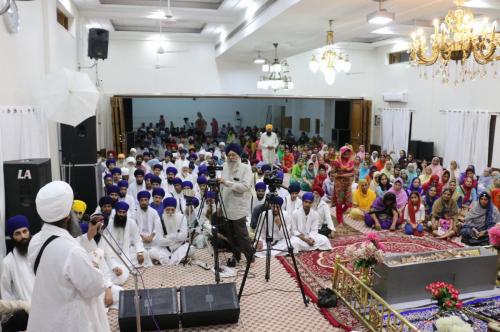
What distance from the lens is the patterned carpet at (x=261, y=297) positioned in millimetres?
3746

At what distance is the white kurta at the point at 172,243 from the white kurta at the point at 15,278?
1890 mm

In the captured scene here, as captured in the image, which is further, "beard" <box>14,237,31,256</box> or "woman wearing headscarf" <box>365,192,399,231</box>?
"woman wearing headscarf" <box>365,192,399,231</box>

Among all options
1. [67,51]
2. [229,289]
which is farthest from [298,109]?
[229,289]

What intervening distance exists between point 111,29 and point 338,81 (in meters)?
7.15

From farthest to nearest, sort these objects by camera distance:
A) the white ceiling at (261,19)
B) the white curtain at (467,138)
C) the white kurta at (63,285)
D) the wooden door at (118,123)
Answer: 1. the wooden door at (118,123)
2. the white curtain at (467,138)
3. the white ceiling at (261,19)
4. the white kurta at (63,285)

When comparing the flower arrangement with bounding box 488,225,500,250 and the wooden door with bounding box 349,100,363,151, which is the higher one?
the wooden door with bounding box 349,100,363,151

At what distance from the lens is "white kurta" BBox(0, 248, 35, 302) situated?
337 cm

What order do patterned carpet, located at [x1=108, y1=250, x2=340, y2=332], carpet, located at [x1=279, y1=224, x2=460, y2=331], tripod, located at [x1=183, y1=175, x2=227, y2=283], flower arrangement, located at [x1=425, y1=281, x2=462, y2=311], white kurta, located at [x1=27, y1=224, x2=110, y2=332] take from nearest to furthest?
1. white kurta, located at [x1=27, y1=224, x2=110, y2=332]
2. flower arrangement, located at [x1=425, y1=281, x2=462, y2=311]
3. patterned carpet, located at [x1=108, y1=250, x2=340, y2=332]
4. carpet, located at [x1=279, y1=224, x2=460, y2=331]
5. tripod, located at [x1=183, y1=175, x2=227, y2=283]

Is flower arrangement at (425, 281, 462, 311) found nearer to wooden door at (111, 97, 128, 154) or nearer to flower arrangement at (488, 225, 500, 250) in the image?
flower arrangement at (488, 225, 500, 250)

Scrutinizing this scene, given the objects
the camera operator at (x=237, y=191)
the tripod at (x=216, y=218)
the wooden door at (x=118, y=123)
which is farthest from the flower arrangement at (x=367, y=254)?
the wooden door at (x=118, y=123)

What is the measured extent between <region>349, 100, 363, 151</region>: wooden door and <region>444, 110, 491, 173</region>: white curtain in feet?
11.2

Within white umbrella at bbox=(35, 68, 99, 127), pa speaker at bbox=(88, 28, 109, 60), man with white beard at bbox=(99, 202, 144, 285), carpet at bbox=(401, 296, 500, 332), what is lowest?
carpet at bbox=(401, 296, 500, 332)

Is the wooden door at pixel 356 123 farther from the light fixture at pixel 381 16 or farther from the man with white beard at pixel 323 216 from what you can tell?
the light fixture at pixel 381 16

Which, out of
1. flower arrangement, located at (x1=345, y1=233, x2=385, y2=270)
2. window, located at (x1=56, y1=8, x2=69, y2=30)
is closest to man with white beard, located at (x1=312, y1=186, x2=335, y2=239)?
flower arrangement, located at (x1=345, y1=233, x2=385, y2=270)
